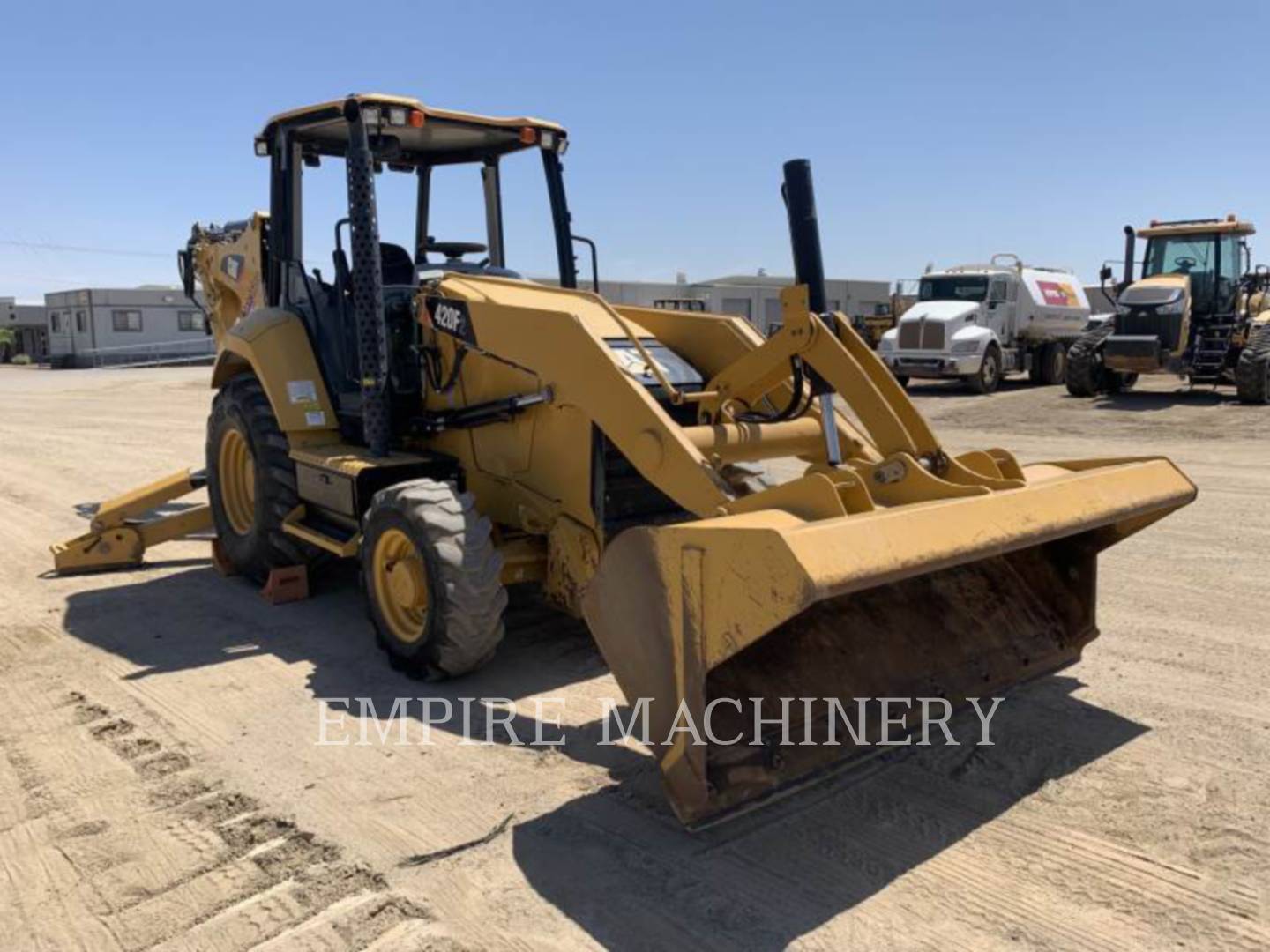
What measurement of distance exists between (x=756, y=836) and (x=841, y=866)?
30cm

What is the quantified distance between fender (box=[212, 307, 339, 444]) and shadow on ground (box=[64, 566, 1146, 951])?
4.35 ft

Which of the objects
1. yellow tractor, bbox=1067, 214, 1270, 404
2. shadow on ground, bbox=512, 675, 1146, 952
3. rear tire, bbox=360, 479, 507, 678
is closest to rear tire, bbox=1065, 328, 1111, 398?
yellow tractor, bbox=1067, 214, 1270, 404

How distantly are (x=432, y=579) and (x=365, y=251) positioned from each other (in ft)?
6.02

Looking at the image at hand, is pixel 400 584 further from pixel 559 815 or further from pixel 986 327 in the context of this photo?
pixel 986 327

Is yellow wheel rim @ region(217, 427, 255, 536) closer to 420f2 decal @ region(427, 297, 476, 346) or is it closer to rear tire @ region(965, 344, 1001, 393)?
420f2 decal @ region(427, 297, 476, 346)

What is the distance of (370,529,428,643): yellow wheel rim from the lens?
4.62 meters

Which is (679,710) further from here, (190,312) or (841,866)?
(190,312)

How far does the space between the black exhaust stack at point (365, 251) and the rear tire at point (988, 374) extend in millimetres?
17352

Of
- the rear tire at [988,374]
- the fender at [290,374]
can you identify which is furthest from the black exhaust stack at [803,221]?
the rear tire at [988,374]

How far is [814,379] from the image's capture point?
4.18 metres

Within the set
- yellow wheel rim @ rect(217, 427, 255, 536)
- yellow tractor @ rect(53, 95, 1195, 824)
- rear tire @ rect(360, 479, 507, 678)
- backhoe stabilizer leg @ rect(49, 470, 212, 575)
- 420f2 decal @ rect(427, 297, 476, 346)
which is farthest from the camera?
backhoe stabilizer leg @ rect(49, 470, 212, 575)

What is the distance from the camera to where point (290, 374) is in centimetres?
591

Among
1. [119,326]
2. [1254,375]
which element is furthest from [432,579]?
[119,326]

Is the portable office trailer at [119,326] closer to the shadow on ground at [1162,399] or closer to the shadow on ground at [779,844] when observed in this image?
the shadow on ground at [1162,399]
